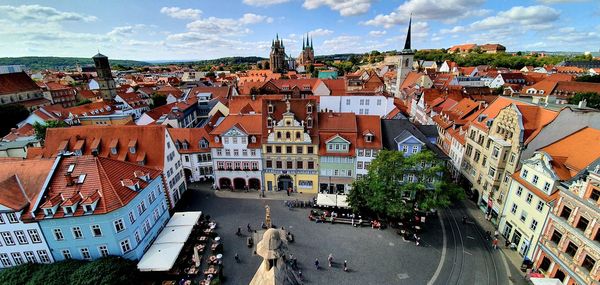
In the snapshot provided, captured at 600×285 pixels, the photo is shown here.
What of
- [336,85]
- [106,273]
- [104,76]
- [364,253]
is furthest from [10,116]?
[364,253]

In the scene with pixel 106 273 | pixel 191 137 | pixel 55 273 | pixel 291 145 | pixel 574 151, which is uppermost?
pixel 574 151

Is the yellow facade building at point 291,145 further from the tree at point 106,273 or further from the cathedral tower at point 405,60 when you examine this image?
the cathedral tower at point 405,60

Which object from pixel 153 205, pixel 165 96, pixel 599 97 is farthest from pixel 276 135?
pixel 599 97

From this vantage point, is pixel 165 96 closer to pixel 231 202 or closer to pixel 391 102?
pixel 231 202

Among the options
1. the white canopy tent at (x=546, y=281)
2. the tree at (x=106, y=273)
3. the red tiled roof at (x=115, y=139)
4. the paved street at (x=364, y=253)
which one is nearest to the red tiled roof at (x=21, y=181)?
the tree at (x=106, y=273)

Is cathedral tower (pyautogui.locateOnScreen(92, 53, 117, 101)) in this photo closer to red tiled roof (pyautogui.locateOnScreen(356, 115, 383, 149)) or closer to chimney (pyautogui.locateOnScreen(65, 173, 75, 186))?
chimney (pyautogui.locateOnScreen(65, 173, 75, 186))

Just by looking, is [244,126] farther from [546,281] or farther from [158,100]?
[158,100]

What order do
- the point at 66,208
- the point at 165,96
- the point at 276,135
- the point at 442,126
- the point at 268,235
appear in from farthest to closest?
the point at 165,96 < the point at 442,126 < the point at 276,135 < the point at 66,208 < the point at 268,235
